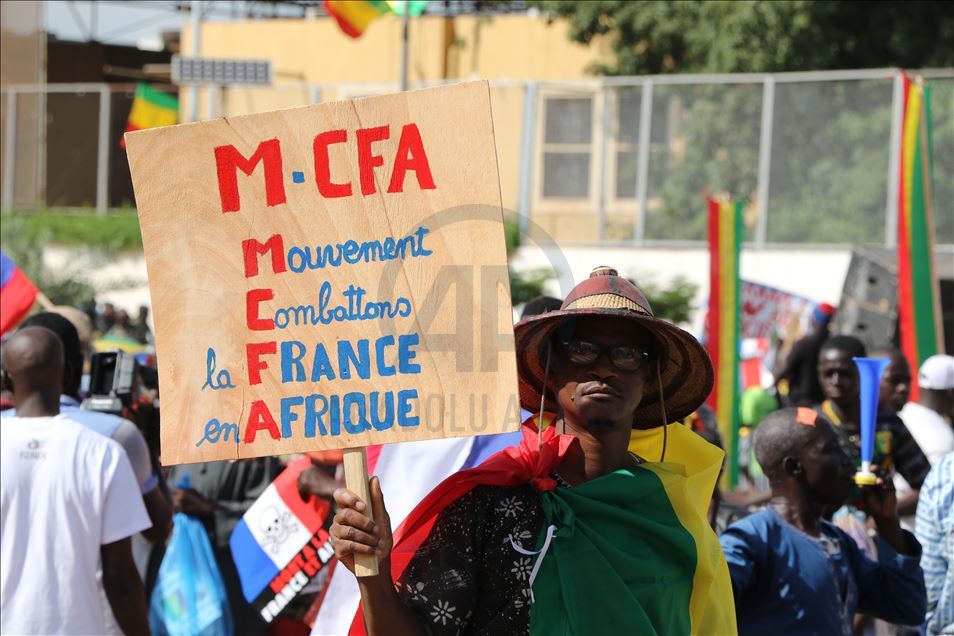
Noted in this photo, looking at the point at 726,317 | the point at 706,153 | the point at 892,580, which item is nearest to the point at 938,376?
the point at 726,317

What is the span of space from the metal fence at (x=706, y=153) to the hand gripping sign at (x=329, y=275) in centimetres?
1291

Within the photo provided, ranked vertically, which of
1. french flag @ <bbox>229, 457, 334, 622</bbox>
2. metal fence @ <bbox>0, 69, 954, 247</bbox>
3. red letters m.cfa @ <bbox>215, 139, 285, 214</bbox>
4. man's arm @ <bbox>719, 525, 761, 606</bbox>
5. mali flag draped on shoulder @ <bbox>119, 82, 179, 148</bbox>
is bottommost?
french flag @ <bbox>229, 457, 334, 622</bbox>

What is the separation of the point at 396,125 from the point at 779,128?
1570cm

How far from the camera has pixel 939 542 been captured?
4738 mm

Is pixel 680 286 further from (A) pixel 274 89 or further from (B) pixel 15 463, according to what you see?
(B) pixel 15 463

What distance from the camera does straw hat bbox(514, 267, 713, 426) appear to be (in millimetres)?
3111

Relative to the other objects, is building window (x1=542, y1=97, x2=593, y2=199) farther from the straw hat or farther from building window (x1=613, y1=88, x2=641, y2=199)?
the straw hat

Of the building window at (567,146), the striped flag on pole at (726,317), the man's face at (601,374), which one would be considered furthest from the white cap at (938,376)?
the building window at (567,146)

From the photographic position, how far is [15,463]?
14.7 feet

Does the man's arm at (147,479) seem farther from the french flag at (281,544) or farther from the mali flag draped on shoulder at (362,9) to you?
the mali flag draped on shoulder at (362,9)

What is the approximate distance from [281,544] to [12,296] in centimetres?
205

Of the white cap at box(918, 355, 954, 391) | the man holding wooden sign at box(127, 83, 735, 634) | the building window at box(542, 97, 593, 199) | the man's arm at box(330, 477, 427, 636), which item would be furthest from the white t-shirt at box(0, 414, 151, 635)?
the building window at box(542, 97, 593, 199)

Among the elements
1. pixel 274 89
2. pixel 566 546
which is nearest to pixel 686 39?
pixel 274 89

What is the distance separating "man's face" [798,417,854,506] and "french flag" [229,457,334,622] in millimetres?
1813
